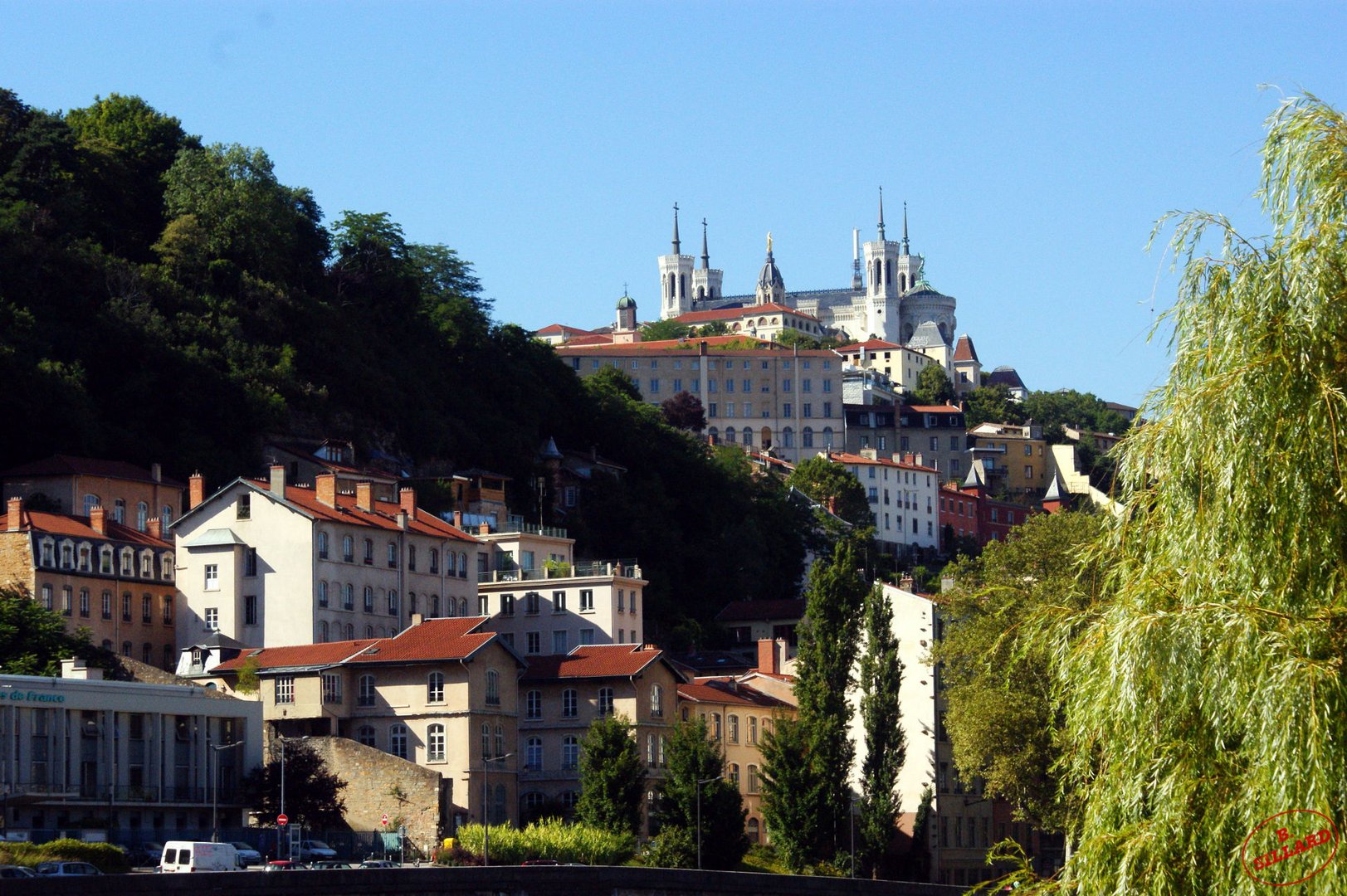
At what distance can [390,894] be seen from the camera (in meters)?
45.6

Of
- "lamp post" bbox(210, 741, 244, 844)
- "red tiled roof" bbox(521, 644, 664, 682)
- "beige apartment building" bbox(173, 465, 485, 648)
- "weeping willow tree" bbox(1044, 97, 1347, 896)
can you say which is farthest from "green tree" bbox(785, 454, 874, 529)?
"weeping willow tree" bbox(1044, 97, 1347, 896)

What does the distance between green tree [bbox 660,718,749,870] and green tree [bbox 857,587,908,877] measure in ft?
19.9

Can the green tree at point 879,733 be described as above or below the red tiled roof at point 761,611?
below

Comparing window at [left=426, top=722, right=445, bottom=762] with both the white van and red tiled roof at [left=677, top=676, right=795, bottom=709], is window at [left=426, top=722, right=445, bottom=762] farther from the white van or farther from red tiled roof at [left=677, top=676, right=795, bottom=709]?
the white van

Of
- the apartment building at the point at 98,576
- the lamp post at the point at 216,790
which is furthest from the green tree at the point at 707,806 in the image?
the apartment building at the point at 98,576

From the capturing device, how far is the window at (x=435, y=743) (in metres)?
73.3

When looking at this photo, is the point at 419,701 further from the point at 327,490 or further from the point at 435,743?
the point at 327,490

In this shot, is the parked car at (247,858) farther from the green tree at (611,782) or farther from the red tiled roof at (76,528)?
the red tiled roof at (76,528)

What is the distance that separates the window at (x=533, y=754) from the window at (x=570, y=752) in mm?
884

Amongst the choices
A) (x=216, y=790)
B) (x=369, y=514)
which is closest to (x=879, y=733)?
(x=216, y=790)

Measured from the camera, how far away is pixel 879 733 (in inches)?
2992

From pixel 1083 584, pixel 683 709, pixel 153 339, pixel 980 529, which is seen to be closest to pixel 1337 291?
pixel 1083 584

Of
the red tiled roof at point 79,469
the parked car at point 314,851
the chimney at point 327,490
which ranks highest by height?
the red tiled roof at point 79,469

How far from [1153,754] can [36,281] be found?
304 ft
